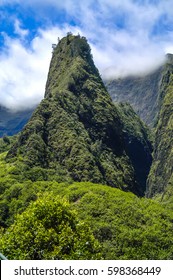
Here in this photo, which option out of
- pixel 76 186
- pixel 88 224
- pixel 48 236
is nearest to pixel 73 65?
pixel 76 186

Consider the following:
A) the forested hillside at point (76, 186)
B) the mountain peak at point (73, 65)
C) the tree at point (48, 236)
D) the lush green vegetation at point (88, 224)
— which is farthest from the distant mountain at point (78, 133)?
the tree at point (48, 236)

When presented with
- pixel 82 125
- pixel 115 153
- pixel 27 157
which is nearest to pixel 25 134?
pixel 27 157

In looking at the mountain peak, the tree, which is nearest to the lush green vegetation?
the tree

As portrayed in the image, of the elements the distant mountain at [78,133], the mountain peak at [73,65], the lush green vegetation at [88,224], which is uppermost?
the mountain peak at [73,65]

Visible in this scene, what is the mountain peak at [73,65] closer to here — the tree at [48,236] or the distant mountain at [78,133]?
the distant mountain at [78,133]

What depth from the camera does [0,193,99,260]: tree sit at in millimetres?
32250

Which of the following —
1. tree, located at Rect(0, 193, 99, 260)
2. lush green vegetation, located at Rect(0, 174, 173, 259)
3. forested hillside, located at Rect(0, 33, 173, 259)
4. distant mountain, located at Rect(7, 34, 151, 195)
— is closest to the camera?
tree, located at Rect(0, 193, 99, 260)

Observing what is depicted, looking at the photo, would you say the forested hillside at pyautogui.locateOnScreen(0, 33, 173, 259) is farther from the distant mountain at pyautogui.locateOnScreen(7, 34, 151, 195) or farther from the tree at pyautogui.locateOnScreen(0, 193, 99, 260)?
the distant mountain at pyautogui.locateOnScreen(7, 34, 151, 195)

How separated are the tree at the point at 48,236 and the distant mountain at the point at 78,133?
82.1 metres

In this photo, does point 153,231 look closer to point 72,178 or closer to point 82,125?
point 72,178

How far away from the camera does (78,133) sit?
145m

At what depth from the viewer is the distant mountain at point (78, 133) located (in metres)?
127

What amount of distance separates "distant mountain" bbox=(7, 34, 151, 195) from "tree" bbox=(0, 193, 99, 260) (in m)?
82.1

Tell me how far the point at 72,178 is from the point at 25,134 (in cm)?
2261
